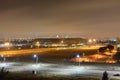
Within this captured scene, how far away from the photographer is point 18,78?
2109 inches

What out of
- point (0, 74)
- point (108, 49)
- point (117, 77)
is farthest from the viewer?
point (108, 49)

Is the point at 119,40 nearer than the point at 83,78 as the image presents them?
No

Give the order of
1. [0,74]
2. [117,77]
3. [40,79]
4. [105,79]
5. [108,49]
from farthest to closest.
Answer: [108,49] → [117,77] → [40,79] → [0,74] → [105,79]

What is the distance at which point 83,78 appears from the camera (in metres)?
55.1

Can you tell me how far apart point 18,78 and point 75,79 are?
8303mm

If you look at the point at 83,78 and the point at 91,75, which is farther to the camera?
the point at 91,75

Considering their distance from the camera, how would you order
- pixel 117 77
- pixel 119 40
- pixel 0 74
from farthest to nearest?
pixel 119 40
pixel 117 77
pixel 0 74

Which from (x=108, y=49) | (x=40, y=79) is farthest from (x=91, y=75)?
(x=108, y=49)

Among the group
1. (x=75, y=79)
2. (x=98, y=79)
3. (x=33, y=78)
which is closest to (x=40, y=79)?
(x=33, y=78)

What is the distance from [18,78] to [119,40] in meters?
140

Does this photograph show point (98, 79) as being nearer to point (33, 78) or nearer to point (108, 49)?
point (33, 78)

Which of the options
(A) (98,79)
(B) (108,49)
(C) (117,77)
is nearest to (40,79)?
(A) (98,79)

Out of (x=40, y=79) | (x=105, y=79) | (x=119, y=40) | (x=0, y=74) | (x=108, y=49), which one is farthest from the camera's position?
(x=119, y=40)

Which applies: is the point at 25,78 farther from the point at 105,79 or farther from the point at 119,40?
the point at 119,40
